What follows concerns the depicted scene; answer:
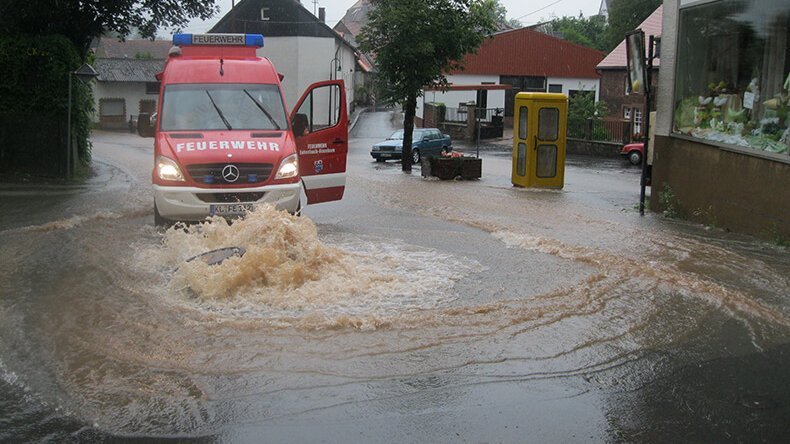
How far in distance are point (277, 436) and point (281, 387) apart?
881mm

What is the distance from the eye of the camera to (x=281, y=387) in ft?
19.2

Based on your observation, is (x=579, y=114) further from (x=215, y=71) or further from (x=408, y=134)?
(x=215, y=71)

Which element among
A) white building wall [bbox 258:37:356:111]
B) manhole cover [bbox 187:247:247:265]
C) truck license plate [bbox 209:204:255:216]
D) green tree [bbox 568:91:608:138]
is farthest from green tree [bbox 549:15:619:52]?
manhole cover [bbox 187:247:247:265]

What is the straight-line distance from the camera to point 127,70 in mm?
63656

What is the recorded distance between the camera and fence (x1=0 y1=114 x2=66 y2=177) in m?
18.7

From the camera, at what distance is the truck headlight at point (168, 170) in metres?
10.7

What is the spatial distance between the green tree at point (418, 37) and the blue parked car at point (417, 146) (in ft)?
22.2

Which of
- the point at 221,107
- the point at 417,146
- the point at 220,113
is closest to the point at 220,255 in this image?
the point at 220,113

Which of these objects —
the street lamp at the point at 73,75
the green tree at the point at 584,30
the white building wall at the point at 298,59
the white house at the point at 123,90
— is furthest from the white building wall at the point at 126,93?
the street lamp at the point at 73,75

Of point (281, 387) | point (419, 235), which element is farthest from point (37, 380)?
point (419, 235)

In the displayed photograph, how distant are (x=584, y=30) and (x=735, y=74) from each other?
75.3m

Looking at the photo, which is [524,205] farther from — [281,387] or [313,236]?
[281,387]

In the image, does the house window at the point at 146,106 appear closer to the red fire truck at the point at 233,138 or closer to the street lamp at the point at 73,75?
the street lamp at the point at 73,75

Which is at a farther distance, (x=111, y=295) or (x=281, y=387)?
(x=111, y=295)
